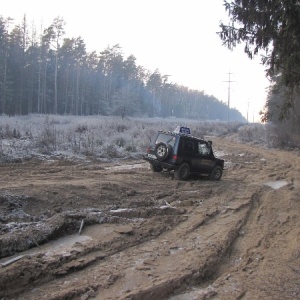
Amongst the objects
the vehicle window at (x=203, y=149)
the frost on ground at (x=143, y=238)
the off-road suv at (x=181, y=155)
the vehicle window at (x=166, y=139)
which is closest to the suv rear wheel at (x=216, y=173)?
the off-road suv at (x=181, y=155)

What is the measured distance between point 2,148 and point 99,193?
8.12m

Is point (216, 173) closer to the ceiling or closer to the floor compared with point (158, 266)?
closer to the ceiling

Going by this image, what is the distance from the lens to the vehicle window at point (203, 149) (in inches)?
564

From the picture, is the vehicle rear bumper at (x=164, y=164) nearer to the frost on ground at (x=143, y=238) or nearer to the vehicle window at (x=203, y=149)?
the frost on ground at (x=143, y=238)

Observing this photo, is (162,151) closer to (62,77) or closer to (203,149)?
(203,149)

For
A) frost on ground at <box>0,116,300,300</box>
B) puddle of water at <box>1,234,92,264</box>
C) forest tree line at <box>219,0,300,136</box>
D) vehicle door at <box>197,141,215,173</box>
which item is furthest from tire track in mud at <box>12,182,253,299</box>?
vehicle door at <box>197,141,215,173</box>

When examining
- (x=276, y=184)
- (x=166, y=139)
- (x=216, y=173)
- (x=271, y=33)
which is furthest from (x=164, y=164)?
(x=271, y=33)

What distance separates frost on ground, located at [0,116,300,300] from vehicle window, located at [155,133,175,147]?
5.63 ft

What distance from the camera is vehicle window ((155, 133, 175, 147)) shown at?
44.6ft

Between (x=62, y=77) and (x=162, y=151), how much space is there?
60367 mm

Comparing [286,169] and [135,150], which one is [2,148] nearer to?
[135,150]

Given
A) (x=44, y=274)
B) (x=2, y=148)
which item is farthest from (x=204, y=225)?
(x=2, y=148)

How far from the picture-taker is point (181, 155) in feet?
44.2

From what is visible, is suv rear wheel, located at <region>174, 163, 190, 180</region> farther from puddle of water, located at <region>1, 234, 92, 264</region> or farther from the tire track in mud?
puddle of water, located at <region>1, 234, 92, 264</region>
